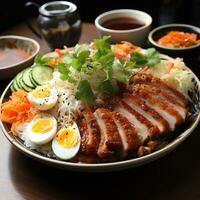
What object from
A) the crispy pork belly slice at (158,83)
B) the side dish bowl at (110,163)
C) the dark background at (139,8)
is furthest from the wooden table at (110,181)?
the dark background at (139,8)

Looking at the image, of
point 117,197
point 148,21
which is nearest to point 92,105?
point 117,197

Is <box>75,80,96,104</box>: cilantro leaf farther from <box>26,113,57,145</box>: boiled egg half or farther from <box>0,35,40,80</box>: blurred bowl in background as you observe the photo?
<box>0,35,40,80</box>: blurred bowl in background

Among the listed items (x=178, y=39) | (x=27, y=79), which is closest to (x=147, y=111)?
(x=27, y=79)

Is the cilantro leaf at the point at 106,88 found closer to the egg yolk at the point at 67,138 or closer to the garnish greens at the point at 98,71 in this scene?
the garnish greens at the point at 98,71

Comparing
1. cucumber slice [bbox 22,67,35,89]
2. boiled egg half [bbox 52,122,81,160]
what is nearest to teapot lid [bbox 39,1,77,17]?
cucumber slice [bbox 22,67,35,89]

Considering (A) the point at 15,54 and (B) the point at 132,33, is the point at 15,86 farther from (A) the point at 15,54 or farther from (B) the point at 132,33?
(B) the point at 132,33

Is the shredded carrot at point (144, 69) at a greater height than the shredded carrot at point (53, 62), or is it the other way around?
the shredded carrot at point (53, 62)
